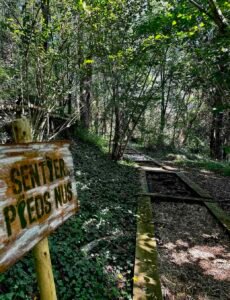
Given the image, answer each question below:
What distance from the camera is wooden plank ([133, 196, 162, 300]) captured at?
9.21ft

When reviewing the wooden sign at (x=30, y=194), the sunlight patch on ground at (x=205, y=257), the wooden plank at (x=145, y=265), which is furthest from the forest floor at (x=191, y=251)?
the wooden sign at (x=30, y=194)

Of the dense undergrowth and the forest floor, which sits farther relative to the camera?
the forest floor

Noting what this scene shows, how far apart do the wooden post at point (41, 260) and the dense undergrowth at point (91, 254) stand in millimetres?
927

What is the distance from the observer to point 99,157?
384 inches

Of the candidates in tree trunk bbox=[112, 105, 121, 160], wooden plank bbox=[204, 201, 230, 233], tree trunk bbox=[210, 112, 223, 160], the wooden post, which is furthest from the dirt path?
tree trunk bbox=[210, 112, 223, 160]

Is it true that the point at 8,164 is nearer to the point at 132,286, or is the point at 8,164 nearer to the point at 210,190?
the point at 132,286

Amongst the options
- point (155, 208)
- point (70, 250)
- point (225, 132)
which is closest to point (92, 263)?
point (70, 250)

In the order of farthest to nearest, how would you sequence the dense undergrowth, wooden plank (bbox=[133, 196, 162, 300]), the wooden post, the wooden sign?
wooden plank (bbox=[133, 196, 162, 300]), the dense undergrowth, the wooden post, the wooden sign

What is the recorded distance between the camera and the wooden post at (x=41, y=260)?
1.52 metres

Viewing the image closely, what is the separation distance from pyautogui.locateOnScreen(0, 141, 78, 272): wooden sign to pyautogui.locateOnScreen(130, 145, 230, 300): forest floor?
205 centimetres

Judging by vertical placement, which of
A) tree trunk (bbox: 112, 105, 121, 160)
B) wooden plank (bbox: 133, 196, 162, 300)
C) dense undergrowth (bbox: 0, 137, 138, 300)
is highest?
tree trunk (bbox: 112, 105, 121, 160)

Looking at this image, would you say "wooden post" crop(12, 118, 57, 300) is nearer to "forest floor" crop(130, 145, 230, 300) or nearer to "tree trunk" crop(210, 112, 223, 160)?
"forest floor" crop(130, 145, 230, 300)

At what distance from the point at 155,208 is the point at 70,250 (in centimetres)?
291

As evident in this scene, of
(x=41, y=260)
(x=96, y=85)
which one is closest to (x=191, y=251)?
(x=41, y=260)
